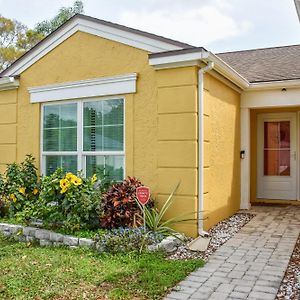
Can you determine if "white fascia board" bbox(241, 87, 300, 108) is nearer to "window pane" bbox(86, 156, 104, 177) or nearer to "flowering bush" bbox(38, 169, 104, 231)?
"window pane" bbox(86, 156, 104, 177)

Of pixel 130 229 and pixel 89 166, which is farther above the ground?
pixel 89 166

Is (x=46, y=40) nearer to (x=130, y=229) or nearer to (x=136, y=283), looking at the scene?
(x=130, y=229)

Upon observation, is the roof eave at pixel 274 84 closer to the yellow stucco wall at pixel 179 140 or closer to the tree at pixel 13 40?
the yellow stucco wall at pixel 179 140

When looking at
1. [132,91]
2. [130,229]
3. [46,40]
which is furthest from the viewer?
[46,40]

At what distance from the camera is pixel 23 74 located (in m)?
8.81

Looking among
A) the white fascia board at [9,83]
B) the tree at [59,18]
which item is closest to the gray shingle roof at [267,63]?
the white fascia board at [9,83]

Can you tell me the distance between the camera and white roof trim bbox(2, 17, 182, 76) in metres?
6.98

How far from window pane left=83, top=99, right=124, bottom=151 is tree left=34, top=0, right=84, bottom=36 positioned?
17.5 m

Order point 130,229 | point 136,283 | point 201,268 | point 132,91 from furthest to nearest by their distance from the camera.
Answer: point 132,91 < point 130,229 < point 201,268 < point 136,283

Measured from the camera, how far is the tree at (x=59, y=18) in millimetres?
23406

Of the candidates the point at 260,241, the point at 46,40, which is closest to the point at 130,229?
the point at 260,241

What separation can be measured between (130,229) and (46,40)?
16.3 ft

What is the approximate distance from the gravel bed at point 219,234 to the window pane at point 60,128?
3.44 meters

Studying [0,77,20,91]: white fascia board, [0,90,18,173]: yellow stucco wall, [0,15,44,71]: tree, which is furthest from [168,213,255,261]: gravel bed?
[0,15,44,71]: tree
